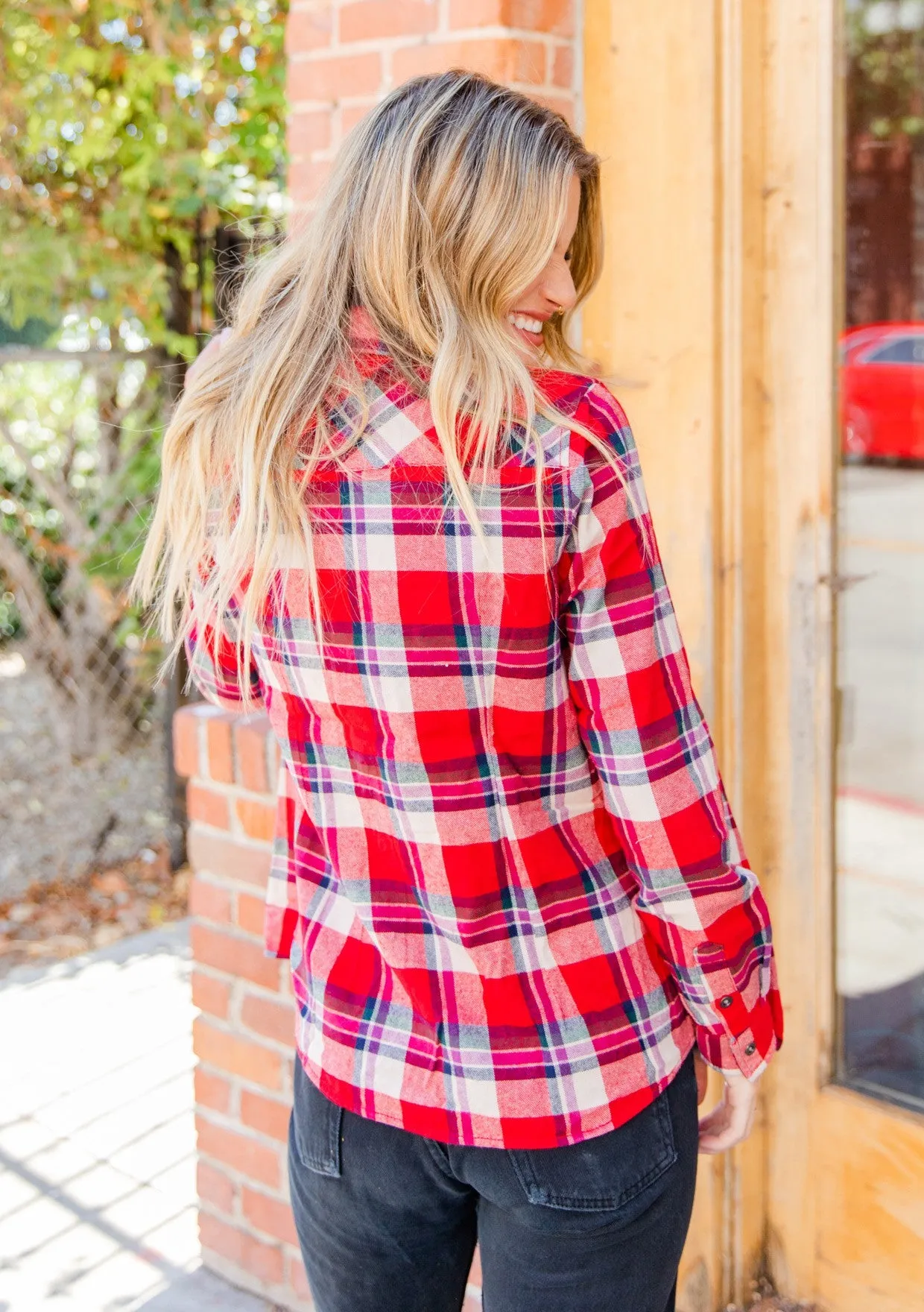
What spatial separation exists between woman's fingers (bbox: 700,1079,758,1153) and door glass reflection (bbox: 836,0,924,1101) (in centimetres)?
97

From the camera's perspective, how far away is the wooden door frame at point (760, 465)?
2100 millimetres

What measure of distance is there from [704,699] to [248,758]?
85cm

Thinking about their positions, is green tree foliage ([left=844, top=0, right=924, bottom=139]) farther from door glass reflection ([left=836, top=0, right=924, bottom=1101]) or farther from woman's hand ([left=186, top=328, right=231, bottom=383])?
woman's hand ([left=186, top=328, right=231, bottom=383])

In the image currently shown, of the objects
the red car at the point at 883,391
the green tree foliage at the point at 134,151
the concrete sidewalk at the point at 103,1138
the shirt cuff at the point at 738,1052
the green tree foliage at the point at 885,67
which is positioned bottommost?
the concrete sidewalk at the point at 103,1138

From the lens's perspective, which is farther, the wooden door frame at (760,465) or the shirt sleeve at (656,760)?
the wooden door frame at (760,465)

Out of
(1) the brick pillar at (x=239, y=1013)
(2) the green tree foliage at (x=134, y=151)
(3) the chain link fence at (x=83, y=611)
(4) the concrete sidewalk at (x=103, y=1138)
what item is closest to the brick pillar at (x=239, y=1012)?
(1) the brick pillar at (x=239, y=1013)

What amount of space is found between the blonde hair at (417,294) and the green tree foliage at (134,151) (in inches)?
125

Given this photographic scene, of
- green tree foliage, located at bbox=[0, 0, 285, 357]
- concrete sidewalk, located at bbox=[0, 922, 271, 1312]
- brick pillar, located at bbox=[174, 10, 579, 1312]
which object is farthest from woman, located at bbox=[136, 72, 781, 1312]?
green tree foliage, located at bbox=[0, 0, 285, 357]

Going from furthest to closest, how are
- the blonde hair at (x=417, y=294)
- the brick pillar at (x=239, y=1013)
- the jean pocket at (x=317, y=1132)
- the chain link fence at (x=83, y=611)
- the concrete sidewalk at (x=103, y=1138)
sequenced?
the chain link fence at (x=83, y=611)
the concrete sidewalk at (x=103, y=1138)
the brick pillar at (x=239, y=1013)
the jean pocket at (x=317, y=1132)
the blonde hair at (x=417, y=294)

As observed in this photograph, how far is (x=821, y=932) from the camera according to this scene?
7.57ft

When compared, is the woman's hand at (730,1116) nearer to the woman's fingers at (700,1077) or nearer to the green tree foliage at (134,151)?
the woman's fingers at (700,1077)

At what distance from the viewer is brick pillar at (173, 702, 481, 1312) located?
8.09 feet

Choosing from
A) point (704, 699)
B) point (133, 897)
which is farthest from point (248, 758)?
point (133, 897)

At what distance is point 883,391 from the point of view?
227 cm
